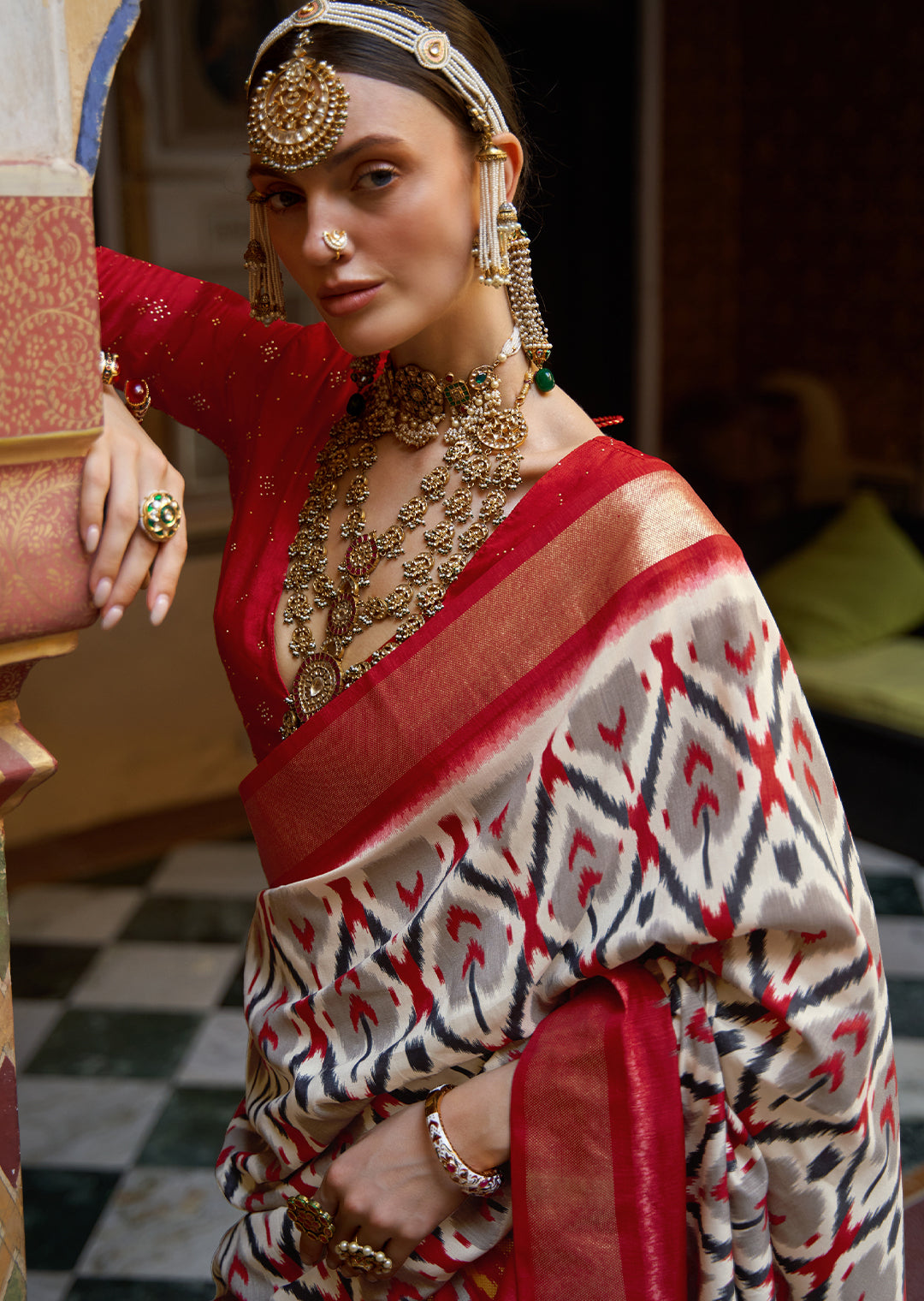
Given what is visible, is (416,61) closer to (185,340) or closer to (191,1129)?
(185,340)

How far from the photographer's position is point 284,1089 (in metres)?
1.10

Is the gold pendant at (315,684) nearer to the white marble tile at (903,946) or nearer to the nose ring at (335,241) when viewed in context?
the nose ring at (335,241)

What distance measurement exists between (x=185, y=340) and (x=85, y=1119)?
68.5 inches

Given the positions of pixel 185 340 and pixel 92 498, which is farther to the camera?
pixel 185 340

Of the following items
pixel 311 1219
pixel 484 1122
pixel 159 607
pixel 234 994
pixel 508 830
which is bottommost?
pixel 234 994

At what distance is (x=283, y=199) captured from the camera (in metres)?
0.97

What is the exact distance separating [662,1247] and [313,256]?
0.76 m

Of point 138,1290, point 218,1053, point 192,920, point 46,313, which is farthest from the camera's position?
point 192,920

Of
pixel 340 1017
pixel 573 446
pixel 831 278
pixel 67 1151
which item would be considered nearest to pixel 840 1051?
pixel 340 1017

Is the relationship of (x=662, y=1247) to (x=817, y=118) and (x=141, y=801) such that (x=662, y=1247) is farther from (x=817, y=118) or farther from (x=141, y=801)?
(x=817, y=118)

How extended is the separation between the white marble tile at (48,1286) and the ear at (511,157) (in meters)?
1.82

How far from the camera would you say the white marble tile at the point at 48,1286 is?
6.60 feet

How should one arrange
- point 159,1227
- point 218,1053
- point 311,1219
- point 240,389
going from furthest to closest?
point 218,1053 < point 159,1227 < point 240,389 < point 311,1219

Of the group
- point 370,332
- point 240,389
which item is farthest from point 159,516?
point 240,389
